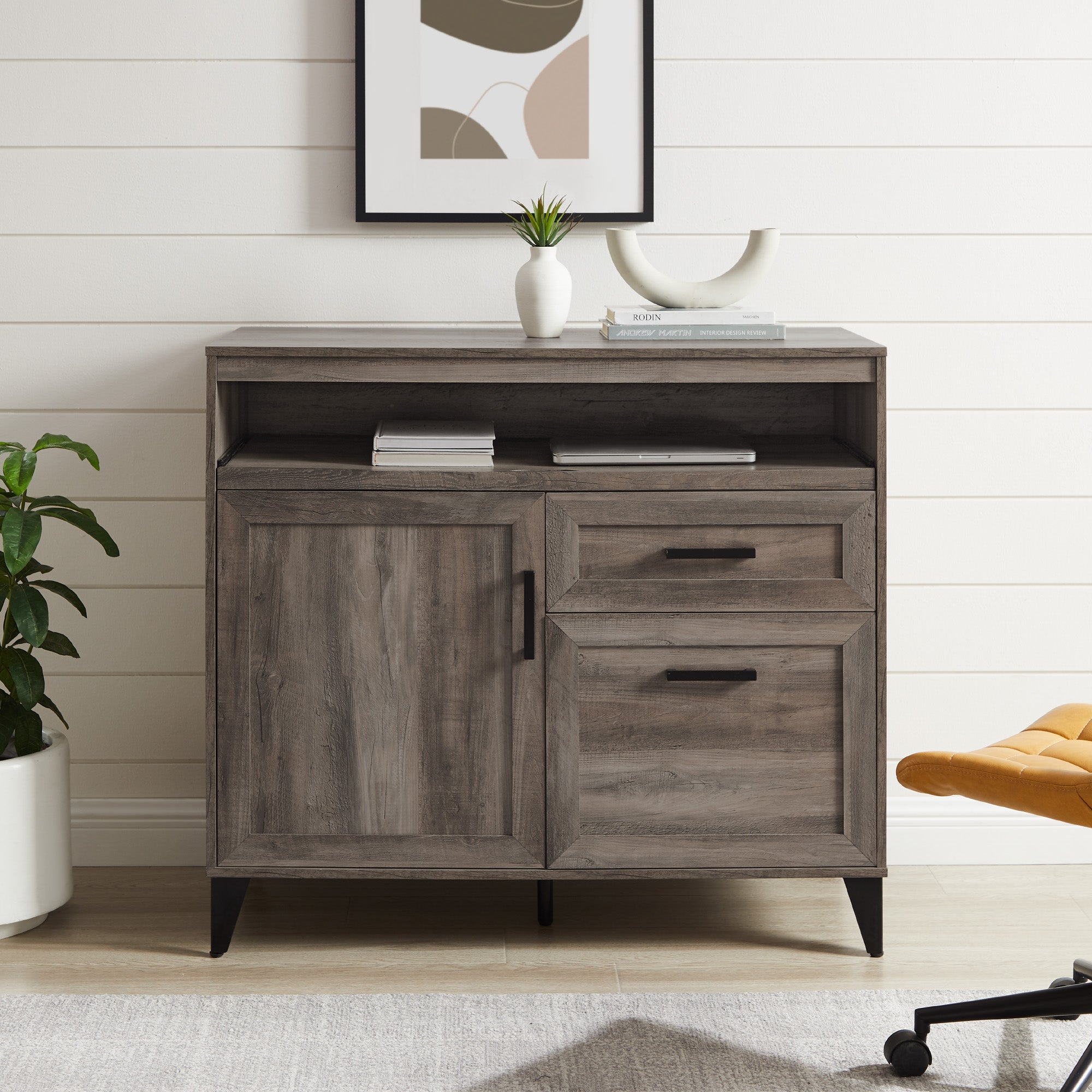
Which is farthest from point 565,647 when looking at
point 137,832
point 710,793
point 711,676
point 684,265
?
point 137,832

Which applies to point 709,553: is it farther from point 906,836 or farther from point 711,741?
point 906,836

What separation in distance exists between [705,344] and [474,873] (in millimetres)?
957

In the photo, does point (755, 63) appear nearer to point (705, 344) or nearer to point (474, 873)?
point (705, 344)

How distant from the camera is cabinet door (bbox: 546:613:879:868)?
6.73 feet

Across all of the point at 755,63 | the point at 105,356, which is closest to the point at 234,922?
the point at 105,356

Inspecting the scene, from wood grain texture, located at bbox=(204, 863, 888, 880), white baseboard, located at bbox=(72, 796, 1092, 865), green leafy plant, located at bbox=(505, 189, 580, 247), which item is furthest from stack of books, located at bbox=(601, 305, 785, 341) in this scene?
white baseboard, located at bbox=(72, 796, 1092, 865)

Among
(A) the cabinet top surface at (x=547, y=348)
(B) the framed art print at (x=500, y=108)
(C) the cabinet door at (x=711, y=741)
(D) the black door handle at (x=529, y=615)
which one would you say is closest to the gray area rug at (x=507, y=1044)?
(C) the cabinet door at (x=711, y=741)

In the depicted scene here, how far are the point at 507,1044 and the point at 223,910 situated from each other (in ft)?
1.87

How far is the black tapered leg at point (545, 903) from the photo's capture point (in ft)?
7.34

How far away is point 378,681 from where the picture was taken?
207 cm

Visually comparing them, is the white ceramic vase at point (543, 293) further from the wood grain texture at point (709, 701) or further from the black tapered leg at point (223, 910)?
the black tapered leg at point (223, 910)

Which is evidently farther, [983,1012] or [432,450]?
[432,450]

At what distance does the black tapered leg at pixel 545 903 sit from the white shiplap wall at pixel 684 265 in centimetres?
76

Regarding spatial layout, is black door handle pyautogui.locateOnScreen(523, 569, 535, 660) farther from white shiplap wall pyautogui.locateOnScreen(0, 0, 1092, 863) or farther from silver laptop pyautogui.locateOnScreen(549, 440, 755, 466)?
white shiplap wall pyautogui.locateOnScreen(0, 0, 1092, 863)
